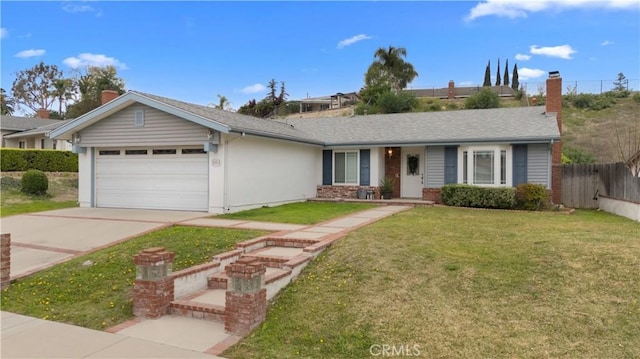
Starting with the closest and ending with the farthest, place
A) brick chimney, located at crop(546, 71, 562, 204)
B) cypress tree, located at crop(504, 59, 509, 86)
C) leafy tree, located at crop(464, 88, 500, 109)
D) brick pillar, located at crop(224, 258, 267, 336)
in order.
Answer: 1. brick pillar, located at crop(224, 258, 267, 336)
2. brick chimney, located at crop(546, 71, 562, 204)
3. leafy tree, located at crop(464, 88, 500, 109)
4. cypress tree, located at crop(504, 59, 509, 86)

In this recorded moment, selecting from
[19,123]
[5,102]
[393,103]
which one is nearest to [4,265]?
[393,103]

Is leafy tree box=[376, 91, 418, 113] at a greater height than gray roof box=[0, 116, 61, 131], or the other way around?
leafy tree box=[376, 91, 418, 113]

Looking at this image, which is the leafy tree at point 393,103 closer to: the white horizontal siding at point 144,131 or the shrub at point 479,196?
the shrub at point 479,196

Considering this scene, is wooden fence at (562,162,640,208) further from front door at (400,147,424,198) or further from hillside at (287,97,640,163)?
hillside at (287,97,640,163)

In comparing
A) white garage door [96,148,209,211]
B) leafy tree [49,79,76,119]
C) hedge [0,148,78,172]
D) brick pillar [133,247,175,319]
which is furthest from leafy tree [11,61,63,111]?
brick pillar [133,247,175,319]

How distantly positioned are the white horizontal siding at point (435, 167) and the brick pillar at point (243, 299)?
12938 millimetres

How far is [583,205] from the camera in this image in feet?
55.3

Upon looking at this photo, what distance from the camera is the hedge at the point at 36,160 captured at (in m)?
23.2

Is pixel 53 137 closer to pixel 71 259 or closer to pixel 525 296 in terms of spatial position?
pixel 71 259

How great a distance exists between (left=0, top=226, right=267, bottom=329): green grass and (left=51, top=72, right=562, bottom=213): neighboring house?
4.81 meters

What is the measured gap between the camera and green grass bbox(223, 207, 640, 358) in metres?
4.61

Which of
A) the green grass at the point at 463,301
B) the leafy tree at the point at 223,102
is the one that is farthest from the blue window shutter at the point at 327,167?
the leafy tree at the point at 223,102

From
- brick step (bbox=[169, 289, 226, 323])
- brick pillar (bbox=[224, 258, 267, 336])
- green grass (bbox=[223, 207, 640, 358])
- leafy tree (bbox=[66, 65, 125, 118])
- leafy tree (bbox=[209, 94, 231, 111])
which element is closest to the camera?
green grass (bbox=[223, 207, 640, 358])

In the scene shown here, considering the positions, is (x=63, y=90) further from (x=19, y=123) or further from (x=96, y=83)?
(x=19, y=123)
